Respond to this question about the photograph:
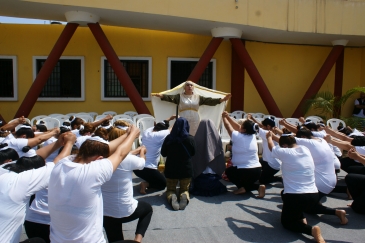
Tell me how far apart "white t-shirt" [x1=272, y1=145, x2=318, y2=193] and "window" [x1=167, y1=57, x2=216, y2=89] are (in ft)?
27.7

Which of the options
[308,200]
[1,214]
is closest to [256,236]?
[308,200]

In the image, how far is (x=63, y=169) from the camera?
95.3 inches

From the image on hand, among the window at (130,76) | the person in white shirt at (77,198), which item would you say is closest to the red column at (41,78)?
the window at (130,76)

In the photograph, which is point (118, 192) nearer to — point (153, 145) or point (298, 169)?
point (298, 169)

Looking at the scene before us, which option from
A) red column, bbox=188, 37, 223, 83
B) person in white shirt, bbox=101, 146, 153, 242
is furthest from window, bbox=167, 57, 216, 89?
person in white shirt, bbox=101, 146, 153, 242

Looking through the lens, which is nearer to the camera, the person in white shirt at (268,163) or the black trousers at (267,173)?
the person in white shirt at (268,163)

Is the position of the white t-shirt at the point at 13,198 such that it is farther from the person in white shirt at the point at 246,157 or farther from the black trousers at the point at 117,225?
the person in white shirt at the point at 246,157

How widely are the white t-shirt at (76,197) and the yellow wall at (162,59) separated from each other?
9747mm

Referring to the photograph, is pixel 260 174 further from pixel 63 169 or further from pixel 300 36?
pixel 300 36

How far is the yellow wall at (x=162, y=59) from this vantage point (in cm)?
1158

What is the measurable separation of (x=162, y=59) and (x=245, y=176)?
24.9 ft

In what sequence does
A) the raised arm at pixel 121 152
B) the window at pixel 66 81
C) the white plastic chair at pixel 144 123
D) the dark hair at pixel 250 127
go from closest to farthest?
the raised arm at pixel 121 152
the dark hair at pixel 250 127
the white plastic chair at pixel 144 123
the window at pixel 66 81

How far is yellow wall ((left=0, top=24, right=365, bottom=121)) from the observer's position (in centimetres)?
1158

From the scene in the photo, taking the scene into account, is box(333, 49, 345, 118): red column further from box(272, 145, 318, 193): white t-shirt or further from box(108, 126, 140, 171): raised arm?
box(108, 126, 140, 171): raised arm
